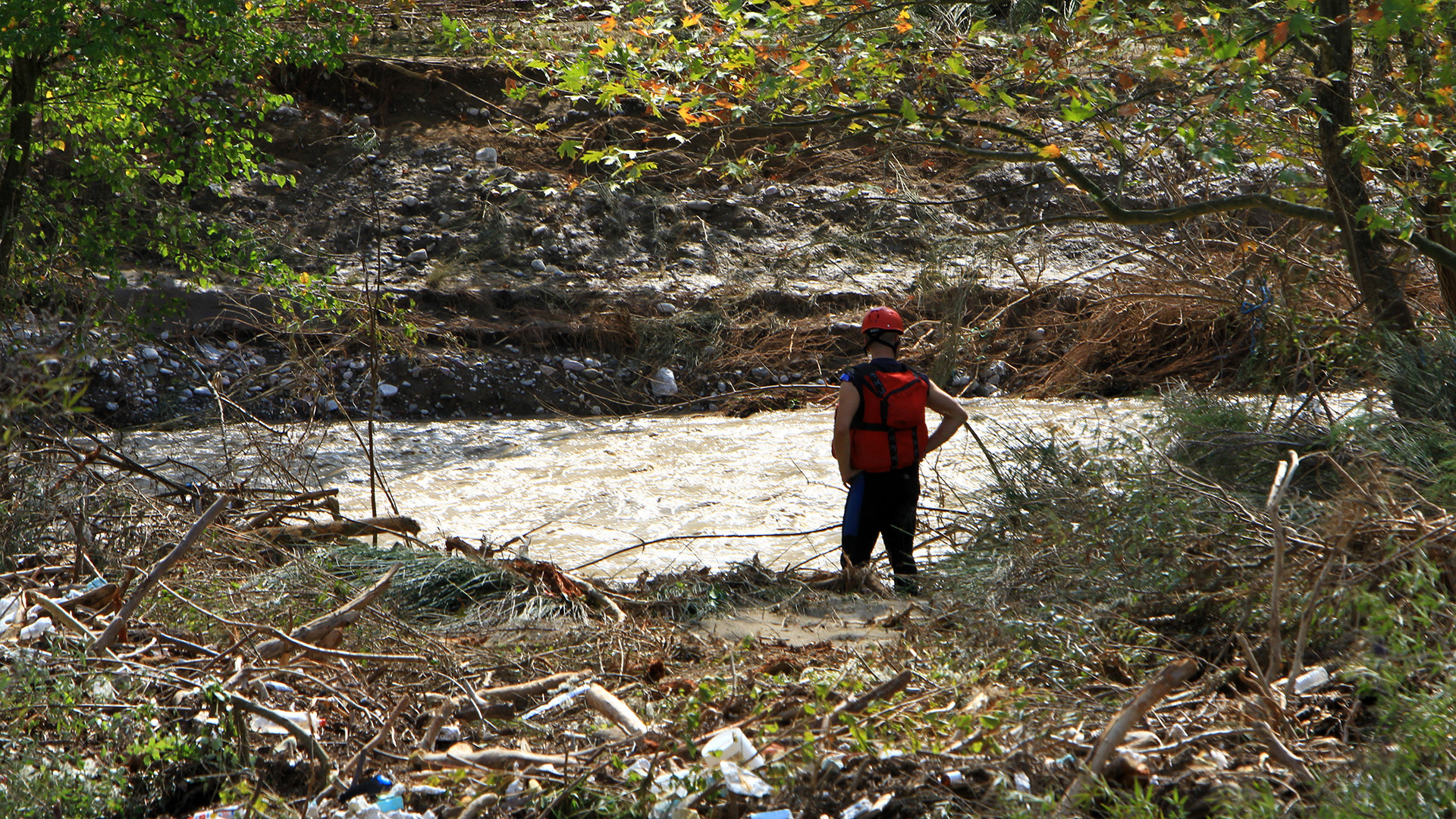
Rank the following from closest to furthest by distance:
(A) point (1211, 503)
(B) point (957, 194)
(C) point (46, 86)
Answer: (A) point (1211, 503)
(C) point (46, 86)
(B) point (957, 194)

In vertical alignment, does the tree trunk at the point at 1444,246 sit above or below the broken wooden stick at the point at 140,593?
above

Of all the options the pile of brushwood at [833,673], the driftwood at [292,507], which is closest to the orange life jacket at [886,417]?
the pile of brushwood at [833,673]

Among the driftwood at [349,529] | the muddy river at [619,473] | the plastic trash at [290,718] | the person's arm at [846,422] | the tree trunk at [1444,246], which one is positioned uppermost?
the tree trunk at [1444,246]

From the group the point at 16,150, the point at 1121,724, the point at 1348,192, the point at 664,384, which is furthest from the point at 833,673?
the point at 664,384

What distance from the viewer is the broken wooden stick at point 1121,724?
8.00 feet

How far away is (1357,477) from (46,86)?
22.8ft

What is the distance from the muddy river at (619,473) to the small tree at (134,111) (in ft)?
4.81

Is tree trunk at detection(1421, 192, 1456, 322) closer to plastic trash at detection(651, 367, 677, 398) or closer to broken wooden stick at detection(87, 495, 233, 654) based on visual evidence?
broken wooden stick at detection(87, 495, 233, 654)

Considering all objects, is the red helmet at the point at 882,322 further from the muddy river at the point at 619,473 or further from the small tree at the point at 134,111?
the small tree at the point at 134,111

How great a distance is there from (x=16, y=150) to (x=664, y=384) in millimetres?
5453

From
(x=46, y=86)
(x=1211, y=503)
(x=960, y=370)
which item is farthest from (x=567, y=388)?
(x=1211, y=503)

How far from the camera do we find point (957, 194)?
13.6 meters

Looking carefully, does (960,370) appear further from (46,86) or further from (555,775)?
(555,775)

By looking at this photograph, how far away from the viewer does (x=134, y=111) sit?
685 centimetres
